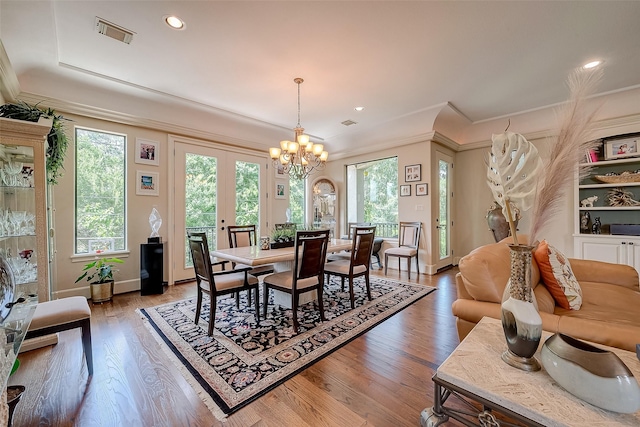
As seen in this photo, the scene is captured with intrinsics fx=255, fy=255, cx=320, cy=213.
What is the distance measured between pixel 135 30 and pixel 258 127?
2723mm

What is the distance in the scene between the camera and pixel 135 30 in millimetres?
2391

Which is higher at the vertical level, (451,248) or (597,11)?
(597,11)

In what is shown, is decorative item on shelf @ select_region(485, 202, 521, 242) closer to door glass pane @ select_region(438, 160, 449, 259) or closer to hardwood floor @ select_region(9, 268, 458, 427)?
door glass pane @ select_region(438, 160, 449, 259)

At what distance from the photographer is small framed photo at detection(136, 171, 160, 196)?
3.89m

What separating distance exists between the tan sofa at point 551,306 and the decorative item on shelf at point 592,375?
1.63 feet

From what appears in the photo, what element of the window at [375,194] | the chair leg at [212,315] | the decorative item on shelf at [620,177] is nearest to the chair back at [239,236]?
the chair leg at [212,315]

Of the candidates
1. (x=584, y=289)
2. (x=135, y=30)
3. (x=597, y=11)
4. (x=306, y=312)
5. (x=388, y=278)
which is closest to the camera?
(x=584, y=289)

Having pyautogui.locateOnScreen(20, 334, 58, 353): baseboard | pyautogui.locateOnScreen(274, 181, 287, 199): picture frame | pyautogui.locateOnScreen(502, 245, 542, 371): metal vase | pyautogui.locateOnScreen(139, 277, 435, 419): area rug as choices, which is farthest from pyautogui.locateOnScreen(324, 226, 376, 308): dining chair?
pyautogui.locateOnScreen(274, 181, 287, 199): picture frame

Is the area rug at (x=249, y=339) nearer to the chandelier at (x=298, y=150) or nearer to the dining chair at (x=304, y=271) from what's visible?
the dining chair at (x=304, y=271)

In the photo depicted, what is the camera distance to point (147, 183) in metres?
3.96

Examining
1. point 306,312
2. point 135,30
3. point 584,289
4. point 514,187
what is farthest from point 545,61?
point 135,30

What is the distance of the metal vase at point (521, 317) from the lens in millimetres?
903

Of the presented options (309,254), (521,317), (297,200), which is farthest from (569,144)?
(297,200)

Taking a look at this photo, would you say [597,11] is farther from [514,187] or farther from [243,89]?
[243,89]
